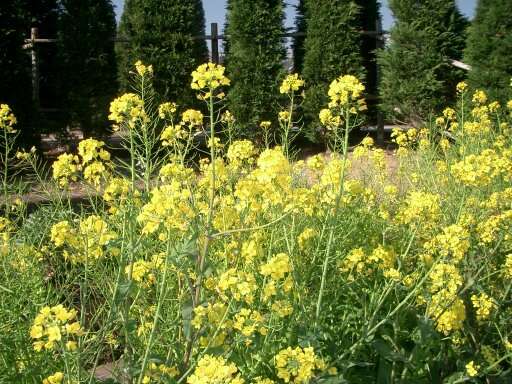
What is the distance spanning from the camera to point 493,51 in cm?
779

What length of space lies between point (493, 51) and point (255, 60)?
342 centimetres

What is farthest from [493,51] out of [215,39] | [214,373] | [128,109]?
[214,373]

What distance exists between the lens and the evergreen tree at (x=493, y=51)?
768cm

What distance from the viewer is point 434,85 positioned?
864cm

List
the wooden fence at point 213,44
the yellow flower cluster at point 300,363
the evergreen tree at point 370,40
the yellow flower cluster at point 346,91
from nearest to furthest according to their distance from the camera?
the yellow flower cluster at point 300,363 < the yellow flower cluster at point 346,91 < the wooden fence at point 213,44 < the evergreen tree at point 370,40

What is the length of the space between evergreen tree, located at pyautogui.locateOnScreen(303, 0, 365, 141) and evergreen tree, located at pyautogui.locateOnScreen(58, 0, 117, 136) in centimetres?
321

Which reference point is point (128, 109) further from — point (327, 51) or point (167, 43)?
point (327, 51)

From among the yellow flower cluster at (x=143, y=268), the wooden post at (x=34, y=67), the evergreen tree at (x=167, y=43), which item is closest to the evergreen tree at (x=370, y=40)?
the evergreen tree at (x=167, y=43)

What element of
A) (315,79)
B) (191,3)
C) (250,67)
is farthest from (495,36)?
(191,3)

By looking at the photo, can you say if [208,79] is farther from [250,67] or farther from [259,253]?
[250,67]

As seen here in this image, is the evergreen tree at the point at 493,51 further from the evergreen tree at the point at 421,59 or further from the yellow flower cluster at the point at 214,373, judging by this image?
the yellow flower cluster at the point at 214,373

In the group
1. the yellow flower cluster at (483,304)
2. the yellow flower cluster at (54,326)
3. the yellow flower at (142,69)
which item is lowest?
the yellow flower cluster at (483,304)

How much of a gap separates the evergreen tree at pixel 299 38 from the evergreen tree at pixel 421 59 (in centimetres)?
145

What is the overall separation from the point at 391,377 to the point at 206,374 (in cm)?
102
